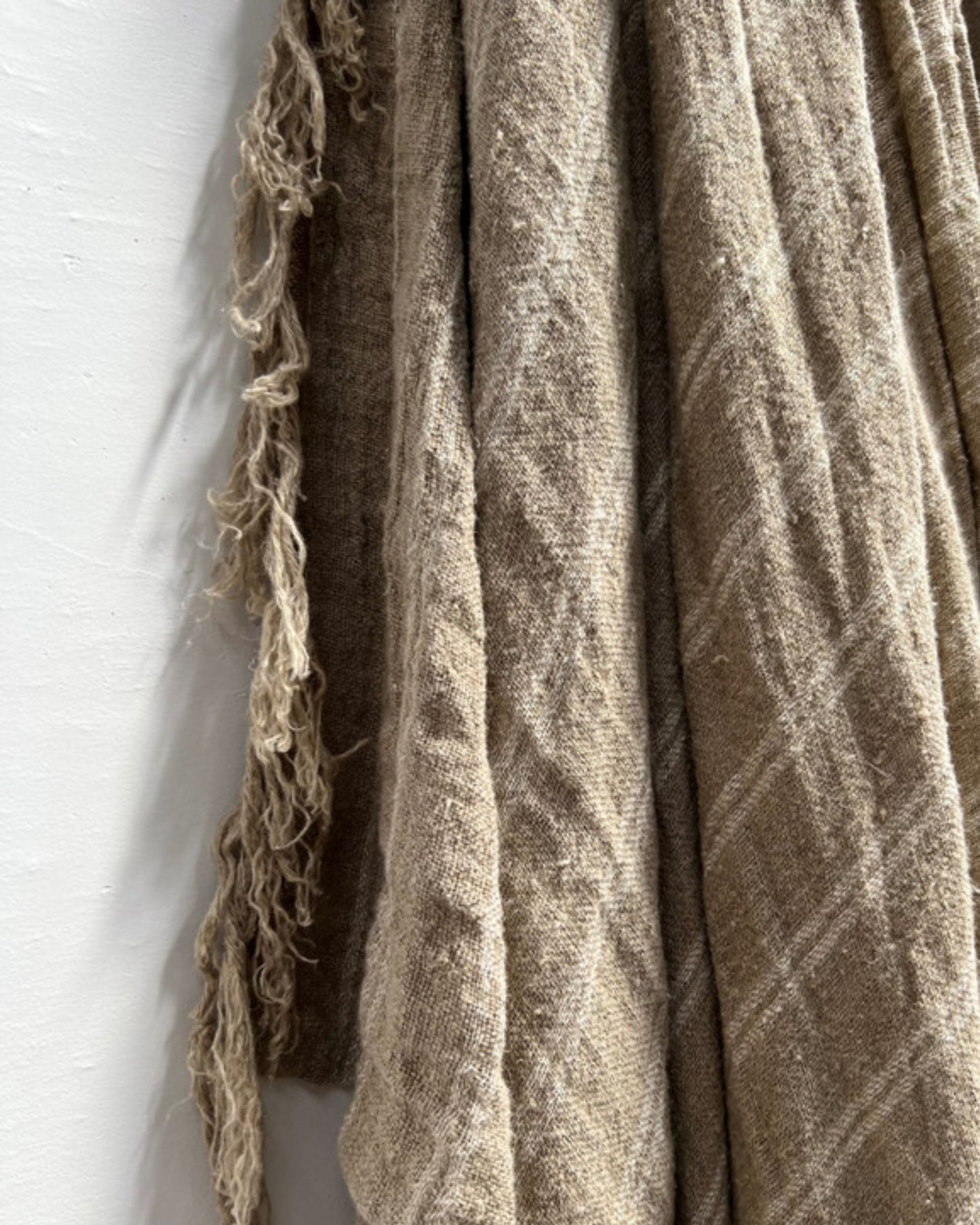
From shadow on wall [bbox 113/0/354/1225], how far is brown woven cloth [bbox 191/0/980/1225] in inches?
→ 0.7

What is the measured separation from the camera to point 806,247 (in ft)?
1.47

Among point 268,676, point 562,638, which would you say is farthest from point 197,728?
point 562,638

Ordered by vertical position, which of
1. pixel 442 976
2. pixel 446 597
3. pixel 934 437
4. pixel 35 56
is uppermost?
pixel 35 56

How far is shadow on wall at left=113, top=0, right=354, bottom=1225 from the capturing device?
0.46 meters

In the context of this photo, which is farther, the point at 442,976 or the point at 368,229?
the point at 368,229

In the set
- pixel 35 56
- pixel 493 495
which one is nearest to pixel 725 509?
pixel 493 495

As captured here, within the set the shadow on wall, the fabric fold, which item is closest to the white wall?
the shadow on wall

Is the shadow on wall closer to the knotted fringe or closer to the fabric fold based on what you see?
the knotted fringe

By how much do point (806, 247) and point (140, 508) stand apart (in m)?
0.30

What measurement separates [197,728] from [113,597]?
0.07 m

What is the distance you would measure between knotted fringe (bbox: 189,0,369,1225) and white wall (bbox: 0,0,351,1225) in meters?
0.02

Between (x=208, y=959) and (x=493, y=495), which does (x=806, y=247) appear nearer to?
(x=493, y=495)

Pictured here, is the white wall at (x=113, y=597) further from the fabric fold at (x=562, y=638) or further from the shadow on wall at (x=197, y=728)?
the fabric fold at (x=562, y=638)

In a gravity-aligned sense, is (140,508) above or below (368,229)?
below
